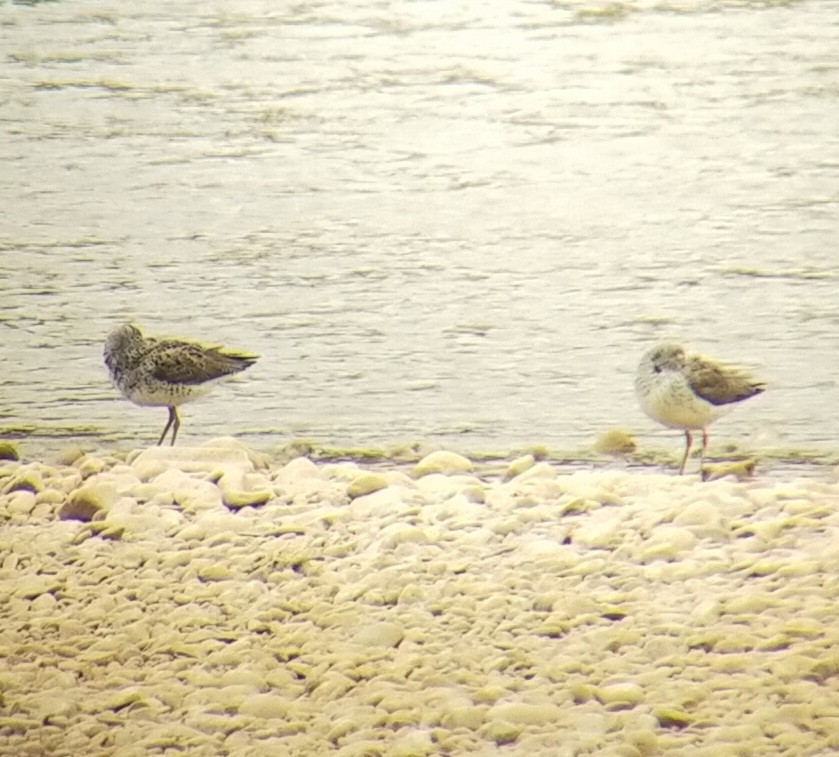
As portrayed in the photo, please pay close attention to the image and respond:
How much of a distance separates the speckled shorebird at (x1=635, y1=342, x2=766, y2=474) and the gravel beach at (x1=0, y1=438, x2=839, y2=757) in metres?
0.11

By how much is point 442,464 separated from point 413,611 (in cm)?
64

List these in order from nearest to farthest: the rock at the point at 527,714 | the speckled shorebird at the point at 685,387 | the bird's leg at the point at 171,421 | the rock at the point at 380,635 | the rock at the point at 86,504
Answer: the rock at the point at 527,714, the rock at the point at 380,635, the rock at the point at 86,504, the speckled shorebird at the point at 685,387, the bird's leg at the point at 171,421

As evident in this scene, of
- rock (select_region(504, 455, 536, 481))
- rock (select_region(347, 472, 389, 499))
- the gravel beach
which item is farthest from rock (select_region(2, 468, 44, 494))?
rock (select_region(504, 455, 536, 481))

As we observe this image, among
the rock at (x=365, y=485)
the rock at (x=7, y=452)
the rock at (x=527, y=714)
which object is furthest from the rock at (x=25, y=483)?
the rock at (x=527, y=714)

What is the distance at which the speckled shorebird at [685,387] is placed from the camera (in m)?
2.68

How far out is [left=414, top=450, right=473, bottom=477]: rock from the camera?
9.12 ft

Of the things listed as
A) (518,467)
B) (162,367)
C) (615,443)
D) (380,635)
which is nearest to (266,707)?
(380,635)

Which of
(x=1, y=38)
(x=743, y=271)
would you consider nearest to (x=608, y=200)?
(x=743, y=271)

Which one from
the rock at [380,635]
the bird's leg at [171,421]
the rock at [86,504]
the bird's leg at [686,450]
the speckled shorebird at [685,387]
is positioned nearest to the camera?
Answer: the rock at [380,635]

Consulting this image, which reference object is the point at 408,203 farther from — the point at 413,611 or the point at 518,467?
the point at 413,611

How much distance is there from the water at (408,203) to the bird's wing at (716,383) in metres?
0.23

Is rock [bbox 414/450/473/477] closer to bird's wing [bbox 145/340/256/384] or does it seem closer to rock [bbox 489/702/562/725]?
bird's wing [bbox 145/340/256/384]

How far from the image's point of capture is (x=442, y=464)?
2.79m

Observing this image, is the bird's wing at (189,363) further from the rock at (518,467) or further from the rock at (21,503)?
the rock at (518,467)
